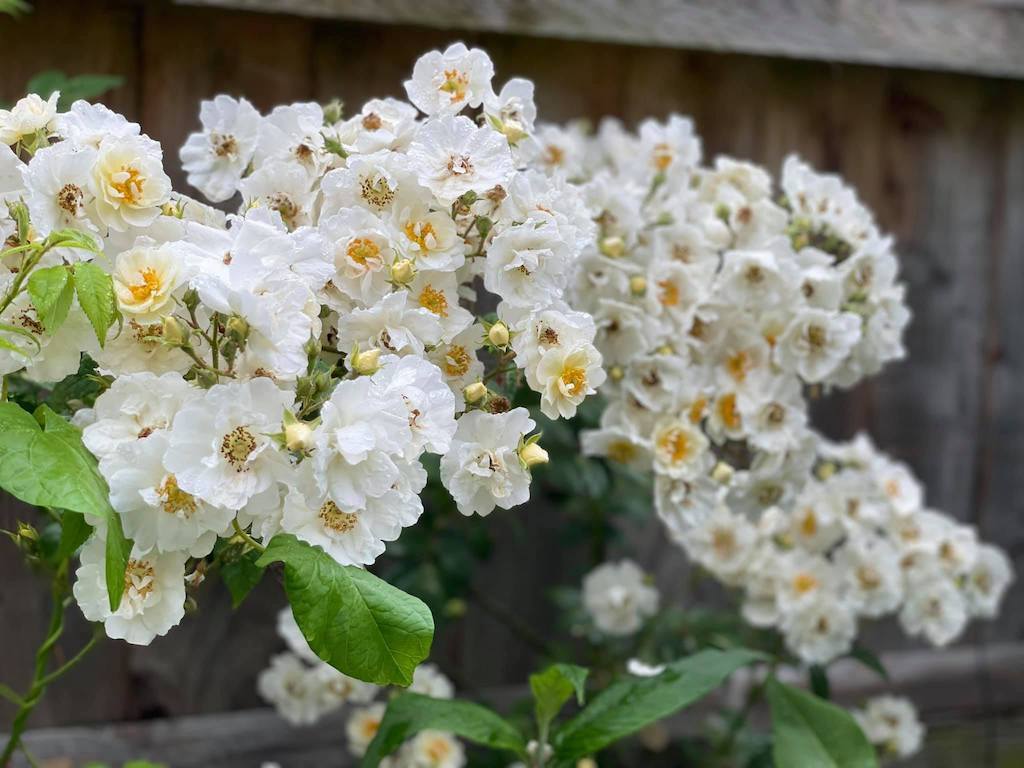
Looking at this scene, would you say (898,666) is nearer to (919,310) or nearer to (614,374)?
(919,310)

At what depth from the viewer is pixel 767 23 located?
2246 mm

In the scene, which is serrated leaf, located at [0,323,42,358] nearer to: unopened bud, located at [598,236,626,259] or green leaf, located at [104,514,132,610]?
green leaf, located at [104,514,132,610]

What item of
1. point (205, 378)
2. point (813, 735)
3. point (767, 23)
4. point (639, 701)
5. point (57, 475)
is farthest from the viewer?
point (767, 23)

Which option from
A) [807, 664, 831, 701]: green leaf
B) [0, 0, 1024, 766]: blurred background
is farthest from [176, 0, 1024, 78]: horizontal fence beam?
[807, 664, 831, 701]: green leaf

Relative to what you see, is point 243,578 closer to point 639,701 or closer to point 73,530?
point 73,530

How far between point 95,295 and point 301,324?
16 cm

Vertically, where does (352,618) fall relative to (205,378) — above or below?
below

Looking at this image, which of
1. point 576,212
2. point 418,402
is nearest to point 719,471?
point 576,212

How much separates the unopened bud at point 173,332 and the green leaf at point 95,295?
44 millimetres

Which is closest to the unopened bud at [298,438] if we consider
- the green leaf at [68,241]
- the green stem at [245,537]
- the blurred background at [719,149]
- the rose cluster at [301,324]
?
the rose cluster at [301,324]

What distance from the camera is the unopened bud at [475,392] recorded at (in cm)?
110

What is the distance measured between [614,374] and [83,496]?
76 cm

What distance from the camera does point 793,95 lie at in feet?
7.92

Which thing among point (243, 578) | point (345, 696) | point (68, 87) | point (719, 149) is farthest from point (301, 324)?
point (719, 149)
